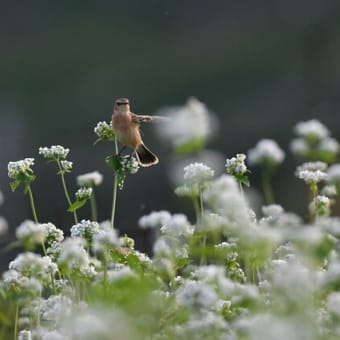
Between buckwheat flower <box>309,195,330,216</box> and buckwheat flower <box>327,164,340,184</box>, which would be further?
buckwheat flower <box>309,195,330,216</box>

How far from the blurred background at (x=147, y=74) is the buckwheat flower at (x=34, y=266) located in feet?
22.5

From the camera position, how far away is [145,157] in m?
4.68

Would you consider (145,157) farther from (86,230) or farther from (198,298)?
(198,298)

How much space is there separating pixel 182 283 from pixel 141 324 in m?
0.90

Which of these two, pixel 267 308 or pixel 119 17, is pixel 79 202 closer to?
pixel 267 308

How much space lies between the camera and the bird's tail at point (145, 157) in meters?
4.61

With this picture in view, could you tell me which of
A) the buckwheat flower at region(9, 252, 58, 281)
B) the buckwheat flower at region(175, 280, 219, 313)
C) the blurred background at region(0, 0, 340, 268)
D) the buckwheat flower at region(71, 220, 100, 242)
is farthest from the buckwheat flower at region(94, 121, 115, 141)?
the blurred background at region(0, 0, 340, 268)

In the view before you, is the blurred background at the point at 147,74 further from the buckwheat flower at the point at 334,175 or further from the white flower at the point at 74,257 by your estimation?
the buckwheat flower at the point at 334,175

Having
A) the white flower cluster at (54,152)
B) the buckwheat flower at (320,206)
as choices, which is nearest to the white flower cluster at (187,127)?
the buckwheat flower at (320,206)

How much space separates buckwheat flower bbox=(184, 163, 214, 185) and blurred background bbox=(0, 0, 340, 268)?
23.3 feet

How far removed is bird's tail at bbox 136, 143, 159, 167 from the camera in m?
4.61

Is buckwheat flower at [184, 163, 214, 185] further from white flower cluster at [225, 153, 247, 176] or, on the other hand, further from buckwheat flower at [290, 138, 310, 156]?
white flower cluster at [225, 153, 247, 176]

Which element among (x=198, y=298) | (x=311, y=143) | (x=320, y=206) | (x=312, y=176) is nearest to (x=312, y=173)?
(x=312, y=176)

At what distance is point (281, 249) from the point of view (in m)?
3.72
